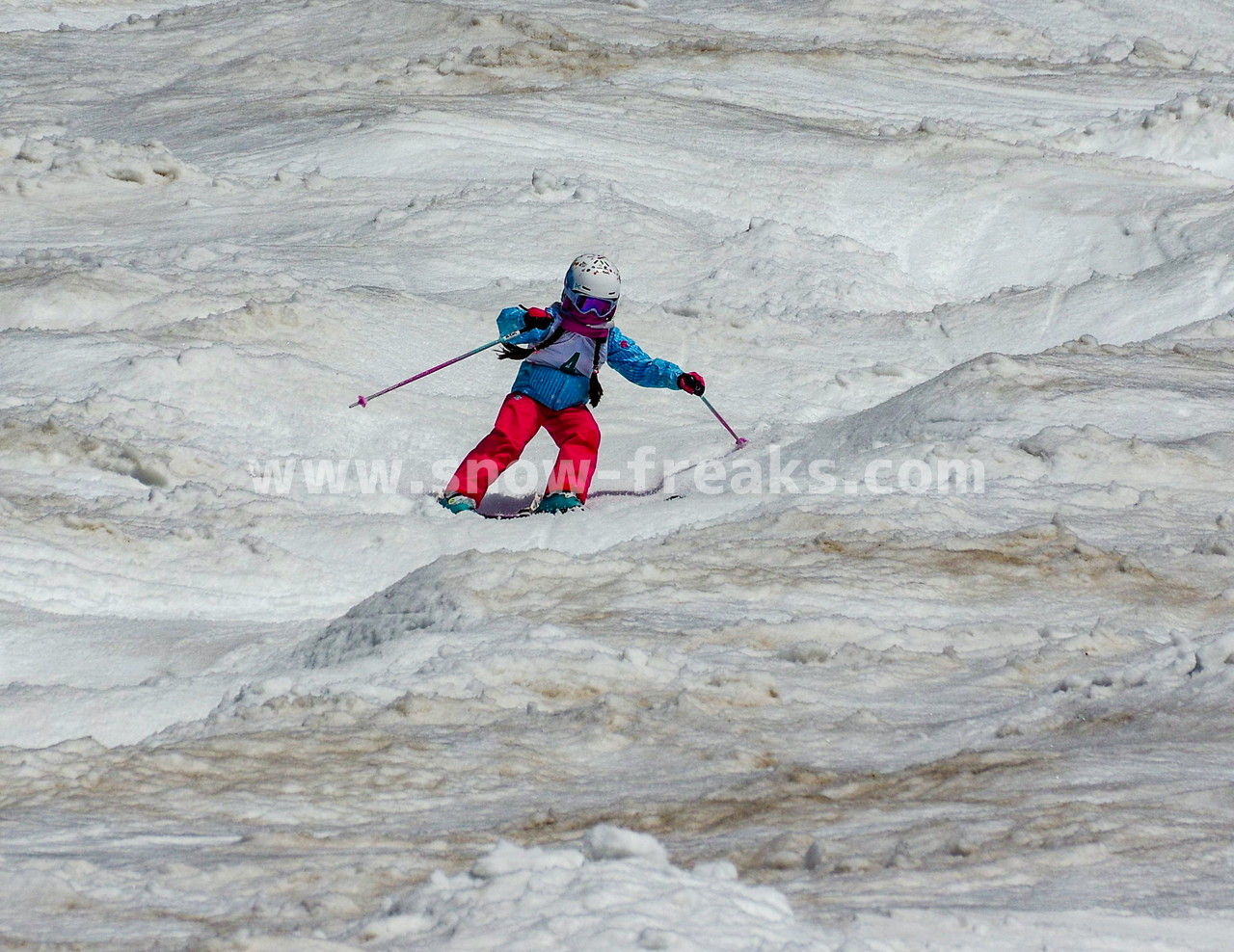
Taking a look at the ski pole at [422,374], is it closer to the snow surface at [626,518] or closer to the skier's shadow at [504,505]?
the snow surface at [626,518]

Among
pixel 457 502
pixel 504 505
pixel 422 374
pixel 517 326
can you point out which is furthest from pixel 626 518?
pixel 422 374

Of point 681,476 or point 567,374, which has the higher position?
point 567,374

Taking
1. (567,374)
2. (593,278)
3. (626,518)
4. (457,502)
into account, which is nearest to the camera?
(626,518)

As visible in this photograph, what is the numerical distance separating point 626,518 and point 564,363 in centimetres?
125

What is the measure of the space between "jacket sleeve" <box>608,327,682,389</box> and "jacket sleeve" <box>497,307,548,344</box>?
355mm

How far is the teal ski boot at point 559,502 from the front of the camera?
22.4 ft

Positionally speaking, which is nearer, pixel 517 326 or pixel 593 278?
pixel 593 278

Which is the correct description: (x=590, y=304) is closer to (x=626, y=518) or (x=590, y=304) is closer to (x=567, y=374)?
(x=567, y=374)

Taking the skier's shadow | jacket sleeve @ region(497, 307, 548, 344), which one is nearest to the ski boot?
the skier's shadow

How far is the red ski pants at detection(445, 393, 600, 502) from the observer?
22.6 feet

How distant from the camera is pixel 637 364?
7.47 meters

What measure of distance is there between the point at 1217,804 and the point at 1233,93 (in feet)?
36.7

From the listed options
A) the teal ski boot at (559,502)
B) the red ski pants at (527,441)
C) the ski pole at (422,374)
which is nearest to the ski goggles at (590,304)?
the ski pole at (422,374)

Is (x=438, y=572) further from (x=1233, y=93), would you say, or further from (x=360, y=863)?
(x=1233, y=93)
